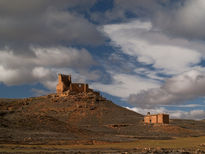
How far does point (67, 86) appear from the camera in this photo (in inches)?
3831

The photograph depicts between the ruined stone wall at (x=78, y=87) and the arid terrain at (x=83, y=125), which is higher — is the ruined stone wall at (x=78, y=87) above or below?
above

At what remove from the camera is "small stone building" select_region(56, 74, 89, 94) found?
9506 centimetres

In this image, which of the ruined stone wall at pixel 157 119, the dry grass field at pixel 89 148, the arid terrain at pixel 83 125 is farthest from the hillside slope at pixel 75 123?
the dry grass field at pixel 89 148

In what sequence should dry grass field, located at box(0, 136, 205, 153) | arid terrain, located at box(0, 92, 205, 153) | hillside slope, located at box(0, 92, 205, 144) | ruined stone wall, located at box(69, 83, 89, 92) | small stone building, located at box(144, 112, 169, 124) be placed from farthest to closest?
ruined stone wall, located at box(69, 83, 89, 92), small stone building, located at box(144, 112, 169, 124), hillside slope, located at box(0, 92, 205, 144), arid terrain, located at box(0, 92, 205, 153), dry grass field, located at box(0, 136, 205, 153)

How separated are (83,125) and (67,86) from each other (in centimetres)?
3126

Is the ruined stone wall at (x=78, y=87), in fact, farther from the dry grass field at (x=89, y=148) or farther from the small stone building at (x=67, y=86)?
the dry grass field at (x=89, y=148)

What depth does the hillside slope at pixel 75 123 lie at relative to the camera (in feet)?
125

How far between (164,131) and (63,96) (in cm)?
4119

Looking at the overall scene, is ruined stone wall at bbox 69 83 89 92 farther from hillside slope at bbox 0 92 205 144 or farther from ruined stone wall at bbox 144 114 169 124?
ruined stone wall at bbox 144 114 169 124

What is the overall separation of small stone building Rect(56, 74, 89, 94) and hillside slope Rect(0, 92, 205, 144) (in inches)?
118

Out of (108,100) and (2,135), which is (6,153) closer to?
(2,135)

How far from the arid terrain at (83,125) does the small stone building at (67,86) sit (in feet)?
10.2

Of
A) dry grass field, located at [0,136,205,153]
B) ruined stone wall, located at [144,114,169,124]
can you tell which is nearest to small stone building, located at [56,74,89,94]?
ruined stone wall, located at [144,114,169,124]

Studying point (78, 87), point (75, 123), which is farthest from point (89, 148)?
point (78, 87)
